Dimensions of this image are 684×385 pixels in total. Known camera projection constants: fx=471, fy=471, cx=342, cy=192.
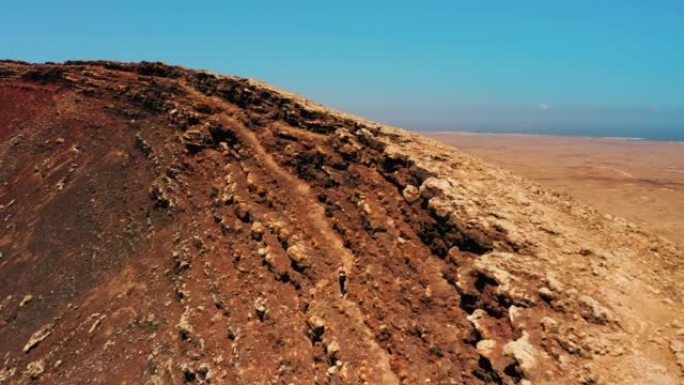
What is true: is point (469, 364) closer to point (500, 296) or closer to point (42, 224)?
Result: point (500, 296)

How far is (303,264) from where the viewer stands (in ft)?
44.0

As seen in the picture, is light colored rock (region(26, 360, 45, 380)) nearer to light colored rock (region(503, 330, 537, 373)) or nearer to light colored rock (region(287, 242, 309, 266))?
light colored rock (region(287, 242, 309, 266))

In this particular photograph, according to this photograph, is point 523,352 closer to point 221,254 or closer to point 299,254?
point 299,254

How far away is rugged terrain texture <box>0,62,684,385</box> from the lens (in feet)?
30.1

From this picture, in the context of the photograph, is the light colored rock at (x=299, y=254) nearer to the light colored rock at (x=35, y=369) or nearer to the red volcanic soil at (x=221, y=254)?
the red volcanic soil at (x=221, y=254)

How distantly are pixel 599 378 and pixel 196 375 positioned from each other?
9289 millimetres

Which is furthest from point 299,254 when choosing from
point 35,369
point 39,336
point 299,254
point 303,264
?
point 39,336

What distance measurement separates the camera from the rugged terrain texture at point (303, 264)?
916 cm

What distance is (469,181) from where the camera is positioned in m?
12.9

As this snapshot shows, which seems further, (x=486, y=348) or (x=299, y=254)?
(x=299, y=254)

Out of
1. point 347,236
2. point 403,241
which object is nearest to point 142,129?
point 347,236

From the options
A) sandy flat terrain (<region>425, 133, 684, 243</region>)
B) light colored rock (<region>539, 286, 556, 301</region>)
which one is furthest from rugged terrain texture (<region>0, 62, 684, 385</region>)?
sandy flat terrain (<region>425, 133, 684, 243</region>)

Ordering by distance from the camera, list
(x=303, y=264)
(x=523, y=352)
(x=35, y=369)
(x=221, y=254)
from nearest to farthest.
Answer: (x=523, y=352), (x=303, y=264), (x=35, y=369), (x=221, y=254)

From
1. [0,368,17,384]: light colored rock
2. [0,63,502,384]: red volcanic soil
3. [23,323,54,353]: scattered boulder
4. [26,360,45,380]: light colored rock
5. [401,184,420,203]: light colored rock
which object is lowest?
[0,368,17,384]: light colored rock
